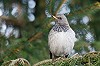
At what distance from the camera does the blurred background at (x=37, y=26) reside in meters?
3.46

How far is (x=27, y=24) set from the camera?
4.83 meters

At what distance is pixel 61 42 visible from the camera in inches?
158

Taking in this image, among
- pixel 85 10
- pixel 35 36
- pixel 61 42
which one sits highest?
pixel 85 10

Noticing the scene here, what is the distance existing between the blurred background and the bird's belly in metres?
0.12

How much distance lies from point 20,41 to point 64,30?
2.56 ft

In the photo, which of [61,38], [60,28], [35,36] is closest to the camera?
[35,36]

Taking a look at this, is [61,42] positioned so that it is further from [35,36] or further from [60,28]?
[35,36]

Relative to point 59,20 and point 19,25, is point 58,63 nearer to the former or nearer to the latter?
point 59,20

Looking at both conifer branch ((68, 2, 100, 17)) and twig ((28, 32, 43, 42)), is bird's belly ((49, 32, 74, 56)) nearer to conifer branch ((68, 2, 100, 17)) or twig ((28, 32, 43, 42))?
twig ((28, 32, 43, 42))

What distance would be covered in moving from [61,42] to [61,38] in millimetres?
63

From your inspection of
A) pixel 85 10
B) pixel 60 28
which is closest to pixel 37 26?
pixel 60 28

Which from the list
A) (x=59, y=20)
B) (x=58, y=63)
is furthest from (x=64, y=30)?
(x=58, y=63)

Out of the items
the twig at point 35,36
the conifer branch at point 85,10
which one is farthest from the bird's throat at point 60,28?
the conifer branch at point 85,10

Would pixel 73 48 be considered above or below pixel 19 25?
below
